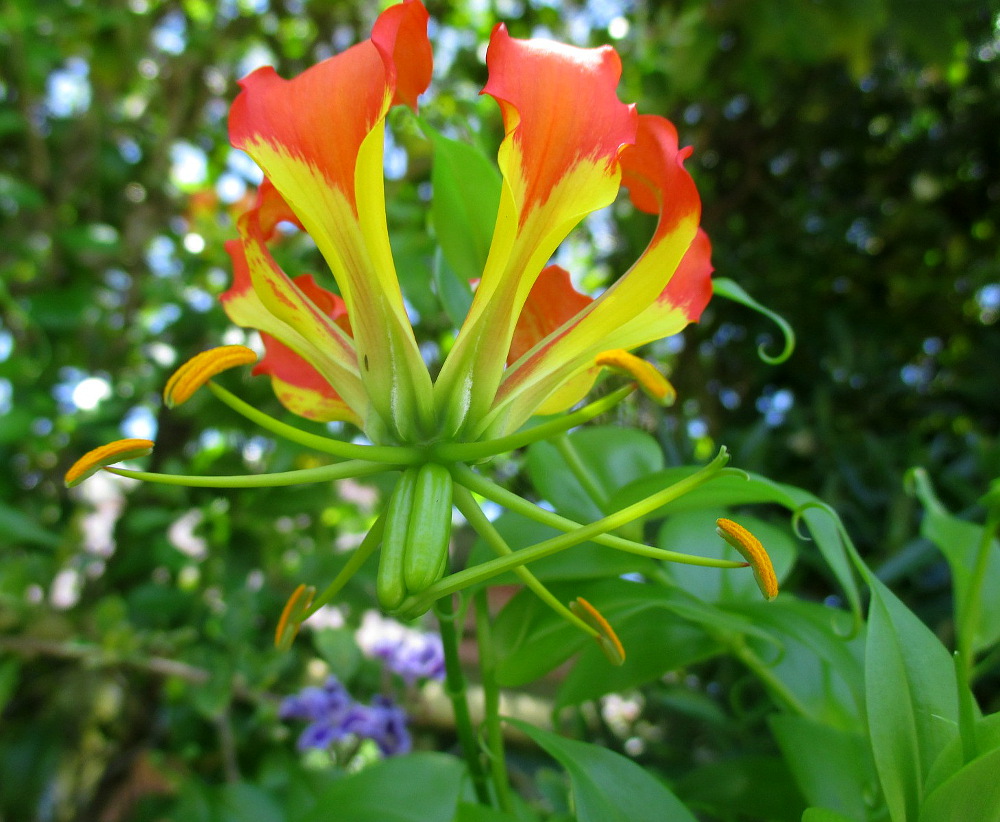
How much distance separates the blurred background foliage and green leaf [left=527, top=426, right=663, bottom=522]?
328 mm

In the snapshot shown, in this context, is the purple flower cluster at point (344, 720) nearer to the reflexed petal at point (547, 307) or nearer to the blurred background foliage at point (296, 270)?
the blurred background foliage at point (296, 270)

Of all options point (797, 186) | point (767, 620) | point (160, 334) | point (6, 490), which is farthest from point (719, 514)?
point (797, 186)

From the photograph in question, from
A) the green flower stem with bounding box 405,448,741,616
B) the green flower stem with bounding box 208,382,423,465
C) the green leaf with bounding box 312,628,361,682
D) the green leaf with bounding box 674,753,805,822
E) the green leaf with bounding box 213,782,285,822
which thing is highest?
the green flower stem with bounding box 208,382,423,465

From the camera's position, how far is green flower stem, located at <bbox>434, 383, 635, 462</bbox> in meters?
0.36

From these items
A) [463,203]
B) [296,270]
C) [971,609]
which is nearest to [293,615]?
[463,203]

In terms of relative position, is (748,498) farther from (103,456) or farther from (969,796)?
(103,456)

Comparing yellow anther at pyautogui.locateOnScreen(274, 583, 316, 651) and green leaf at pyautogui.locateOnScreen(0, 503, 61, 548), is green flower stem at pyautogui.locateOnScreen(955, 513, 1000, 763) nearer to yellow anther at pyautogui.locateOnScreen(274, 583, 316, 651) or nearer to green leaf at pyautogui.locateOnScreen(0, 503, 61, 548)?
yellow anther at pyautogui.locateOnScreen(274, 583, 316, 651)

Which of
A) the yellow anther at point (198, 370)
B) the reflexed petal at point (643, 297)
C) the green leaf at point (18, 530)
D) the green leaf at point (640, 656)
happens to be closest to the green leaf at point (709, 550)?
the green leaf at point (640, 656)

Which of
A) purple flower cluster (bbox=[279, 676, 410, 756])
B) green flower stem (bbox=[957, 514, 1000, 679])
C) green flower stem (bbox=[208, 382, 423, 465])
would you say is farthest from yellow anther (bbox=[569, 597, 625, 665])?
purple flower cluster (bbox=[279, 676, 410, 756])

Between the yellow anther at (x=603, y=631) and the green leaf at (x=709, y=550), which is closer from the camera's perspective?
the yellow anther at (x=603, y=631)

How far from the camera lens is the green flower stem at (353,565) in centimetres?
36

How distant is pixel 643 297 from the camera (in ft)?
1.19

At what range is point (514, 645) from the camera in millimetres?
438

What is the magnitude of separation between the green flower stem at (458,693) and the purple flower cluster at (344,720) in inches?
13.8
